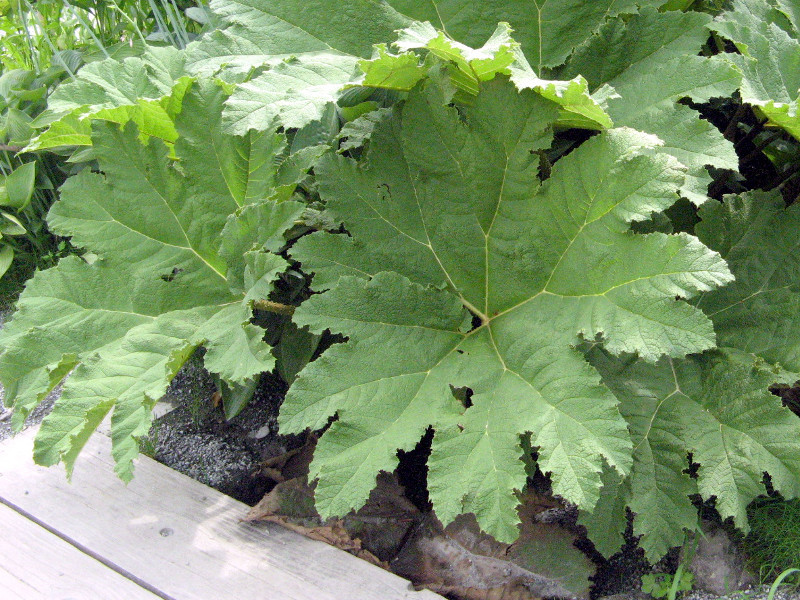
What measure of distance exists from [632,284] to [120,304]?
118cm

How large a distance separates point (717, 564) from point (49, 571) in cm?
151

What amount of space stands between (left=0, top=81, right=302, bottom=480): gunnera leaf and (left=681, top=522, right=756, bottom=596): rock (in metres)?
1.12

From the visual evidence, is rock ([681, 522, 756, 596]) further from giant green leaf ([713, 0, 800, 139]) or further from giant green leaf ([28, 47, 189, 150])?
giant green leaf ([28, 47, 189, 150])

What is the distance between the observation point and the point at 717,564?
4.85ft

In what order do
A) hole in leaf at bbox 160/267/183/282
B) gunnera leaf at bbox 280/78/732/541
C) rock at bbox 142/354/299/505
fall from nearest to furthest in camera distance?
gunnera leaf at bbox 280/78/732/541 < hole in leaf at bbox 160/267/183/282 < rock at bbox 142/354/299/505

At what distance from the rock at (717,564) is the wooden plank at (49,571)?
1.19 metres

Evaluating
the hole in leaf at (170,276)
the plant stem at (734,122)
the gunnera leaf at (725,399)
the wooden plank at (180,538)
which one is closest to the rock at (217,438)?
the wooden plank at (180,538)

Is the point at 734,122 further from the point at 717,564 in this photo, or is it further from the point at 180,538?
the point at 180,538

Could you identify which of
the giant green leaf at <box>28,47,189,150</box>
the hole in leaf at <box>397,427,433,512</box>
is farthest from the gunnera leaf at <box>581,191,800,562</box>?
the giant green leaf at <box>28,47,189,150</box>

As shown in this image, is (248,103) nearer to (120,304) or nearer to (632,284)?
(120,304)

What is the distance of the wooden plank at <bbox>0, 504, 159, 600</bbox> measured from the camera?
1.49m

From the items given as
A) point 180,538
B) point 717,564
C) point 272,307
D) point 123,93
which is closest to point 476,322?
point 272,307

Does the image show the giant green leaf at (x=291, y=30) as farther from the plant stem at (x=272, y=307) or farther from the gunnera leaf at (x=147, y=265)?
the plant stem at (x=272, y=307)

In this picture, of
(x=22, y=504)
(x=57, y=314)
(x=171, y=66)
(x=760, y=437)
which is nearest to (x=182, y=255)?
(x=57, y=314)
